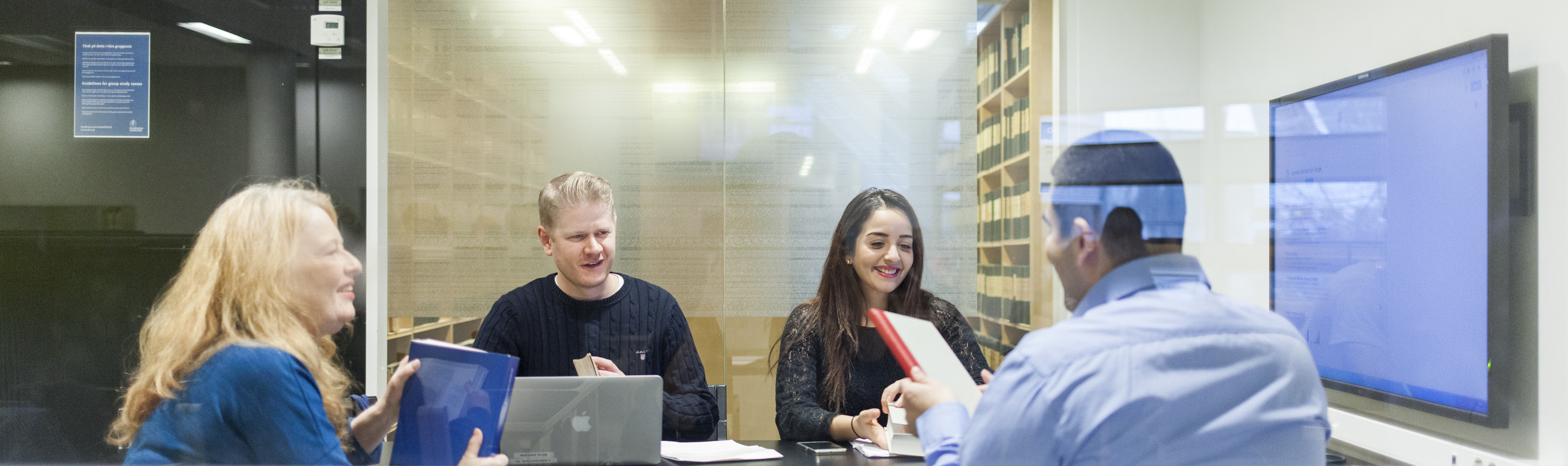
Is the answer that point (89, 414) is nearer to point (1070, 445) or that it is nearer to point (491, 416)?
point (491, 416)

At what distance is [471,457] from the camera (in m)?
1.55

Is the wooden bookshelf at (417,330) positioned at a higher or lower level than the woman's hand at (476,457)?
higher

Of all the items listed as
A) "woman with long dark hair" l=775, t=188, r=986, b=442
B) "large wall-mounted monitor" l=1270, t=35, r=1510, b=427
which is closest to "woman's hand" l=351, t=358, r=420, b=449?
"woman with long dark hair" l=775, t=188, r=986, b=442

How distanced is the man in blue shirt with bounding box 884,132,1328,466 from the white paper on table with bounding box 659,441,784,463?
519 millimetres

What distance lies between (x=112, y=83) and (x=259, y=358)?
1355 mm

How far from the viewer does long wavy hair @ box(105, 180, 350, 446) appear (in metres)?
1.34

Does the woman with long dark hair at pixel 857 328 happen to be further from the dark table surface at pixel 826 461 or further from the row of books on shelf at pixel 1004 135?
the row of books on shelf at pixel 1004 135

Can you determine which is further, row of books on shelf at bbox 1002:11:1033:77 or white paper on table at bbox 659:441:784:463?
row of books on shelf at bbox 1002:11:1033:77

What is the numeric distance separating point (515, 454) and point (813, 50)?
152 cm

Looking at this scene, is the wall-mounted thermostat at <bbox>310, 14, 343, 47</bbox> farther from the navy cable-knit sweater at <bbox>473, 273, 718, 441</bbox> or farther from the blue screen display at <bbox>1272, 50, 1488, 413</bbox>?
the blue screen display at <bbox>1272, 50, 1488, 413</bbox>

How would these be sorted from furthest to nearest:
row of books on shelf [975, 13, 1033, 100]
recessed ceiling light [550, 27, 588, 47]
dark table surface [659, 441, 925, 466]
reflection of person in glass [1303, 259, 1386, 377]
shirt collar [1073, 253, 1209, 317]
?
1. recessed ceiling light [550, 27, 588, 47]
2. row of books on shelf [975, 13, 1033, 100]
3. reflection of person in glass [1303, 259, 1386, 377]
4. dark table surface [659, 441, 925, 466]
5. shirt collar [1073, 253, 1209, 317]

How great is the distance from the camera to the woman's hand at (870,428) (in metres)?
1.82

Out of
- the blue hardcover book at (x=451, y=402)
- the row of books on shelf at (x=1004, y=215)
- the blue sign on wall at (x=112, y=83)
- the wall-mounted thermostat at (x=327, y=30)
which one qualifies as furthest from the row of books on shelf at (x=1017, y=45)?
the blue sign on wall at (x=112, y=83)

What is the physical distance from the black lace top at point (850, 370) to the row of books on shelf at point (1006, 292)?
0.43ft
